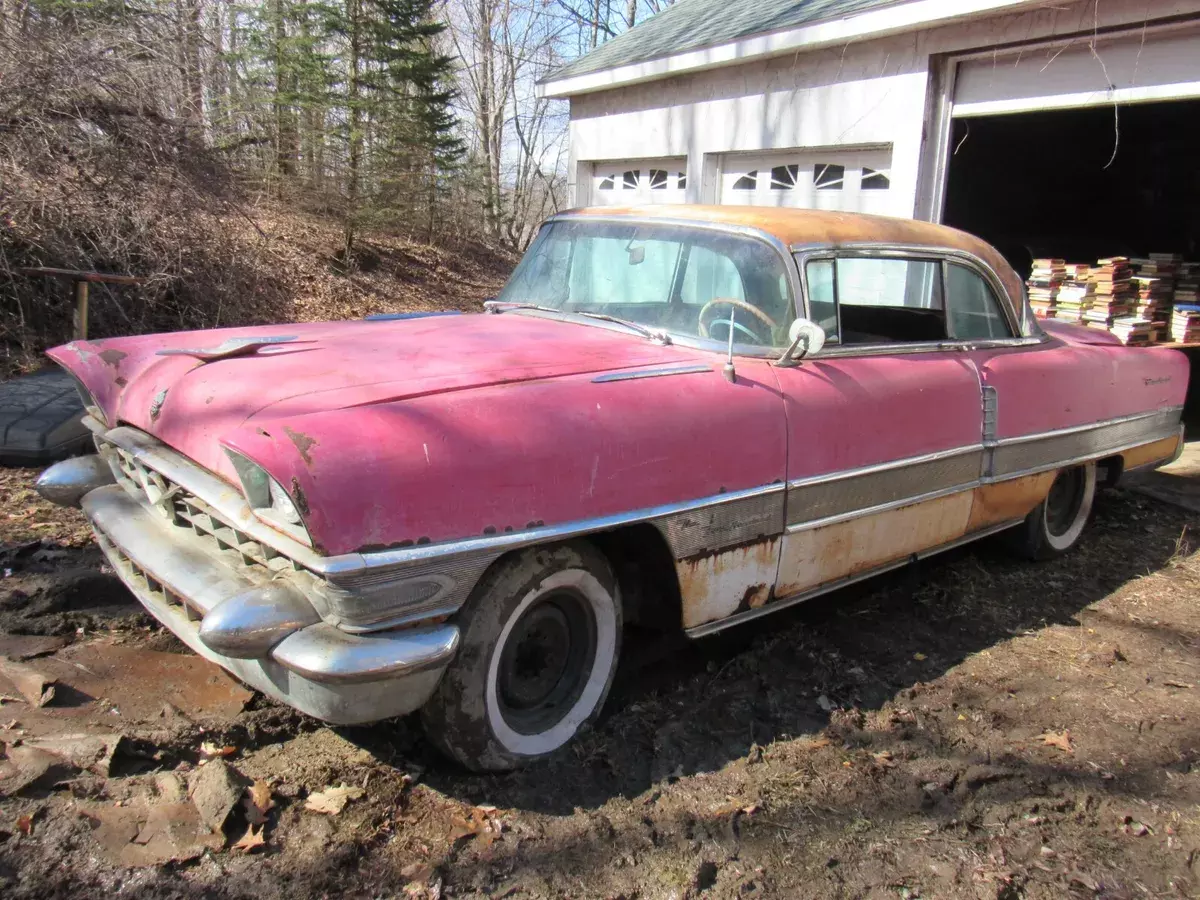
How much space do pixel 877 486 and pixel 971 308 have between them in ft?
4.23

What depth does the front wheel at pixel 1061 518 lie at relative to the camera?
4.82 meters

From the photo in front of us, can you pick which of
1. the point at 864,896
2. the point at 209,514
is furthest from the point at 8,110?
the point at 864,896

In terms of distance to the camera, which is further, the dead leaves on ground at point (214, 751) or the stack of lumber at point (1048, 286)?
the stack of lumber at point (1048, 286)

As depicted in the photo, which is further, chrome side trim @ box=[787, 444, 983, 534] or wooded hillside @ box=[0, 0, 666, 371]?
wooded hillside @ box=[0, 0, 666, 371]

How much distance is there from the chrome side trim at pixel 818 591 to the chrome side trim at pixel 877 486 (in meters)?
0.28

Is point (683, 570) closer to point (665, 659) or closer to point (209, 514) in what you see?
point (665, 659)

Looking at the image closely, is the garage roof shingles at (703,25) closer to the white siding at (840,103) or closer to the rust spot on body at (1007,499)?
the white siding at (840,103)

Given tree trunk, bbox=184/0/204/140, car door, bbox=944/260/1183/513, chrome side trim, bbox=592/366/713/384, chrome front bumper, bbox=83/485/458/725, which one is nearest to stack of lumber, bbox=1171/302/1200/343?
car door, bbox=944/260/1183/513

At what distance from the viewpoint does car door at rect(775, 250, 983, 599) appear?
329cm

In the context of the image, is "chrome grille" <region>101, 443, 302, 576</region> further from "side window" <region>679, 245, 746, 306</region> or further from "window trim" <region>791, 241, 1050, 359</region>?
"window trim" <region>791, 241, 1050, 359</region>

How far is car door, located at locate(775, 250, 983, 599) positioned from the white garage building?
11.1 feet

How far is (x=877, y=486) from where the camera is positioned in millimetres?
3514

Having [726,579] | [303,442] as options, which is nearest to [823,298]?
[726,579]

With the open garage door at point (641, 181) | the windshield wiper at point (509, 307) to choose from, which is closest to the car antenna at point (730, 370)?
the windshield wiper at point (509, 307)
